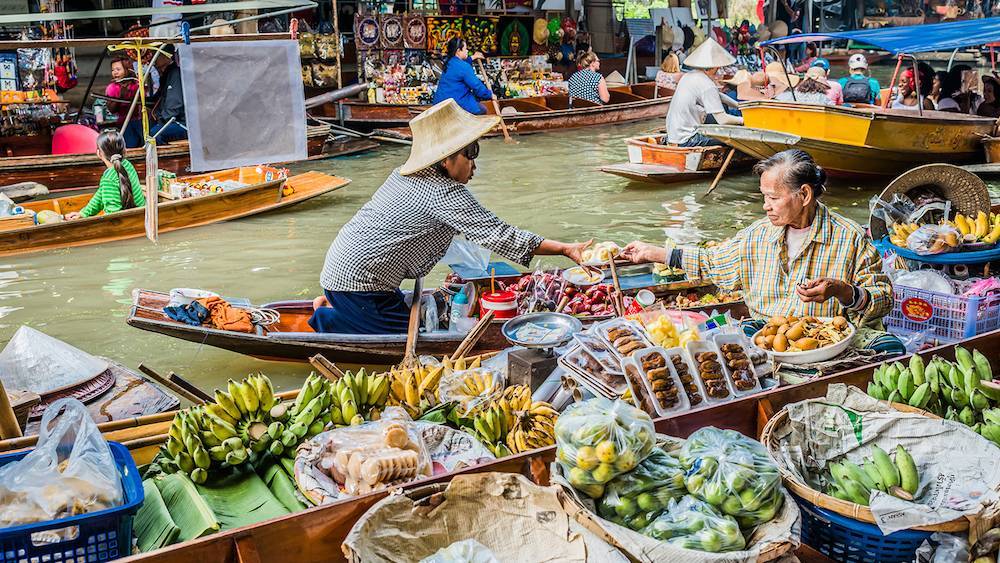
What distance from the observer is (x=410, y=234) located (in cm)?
429

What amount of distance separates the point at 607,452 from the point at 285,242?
7.22 m

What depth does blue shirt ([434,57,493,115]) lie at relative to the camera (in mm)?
12539

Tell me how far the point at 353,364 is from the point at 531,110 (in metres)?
11.2

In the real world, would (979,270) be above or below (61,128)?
below

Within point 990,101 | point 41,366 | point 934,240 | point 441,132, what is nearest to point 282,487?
point 41,366

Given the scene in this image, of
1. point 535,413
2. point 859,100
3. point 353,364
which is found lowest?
point 353,364

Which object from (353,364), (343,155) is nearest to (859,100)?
(343,155)

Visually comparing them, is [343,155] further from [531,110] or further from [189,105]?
Result: [189,105]

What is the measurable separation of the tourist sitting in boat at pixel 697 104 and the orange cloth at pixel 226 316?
6.52 meters

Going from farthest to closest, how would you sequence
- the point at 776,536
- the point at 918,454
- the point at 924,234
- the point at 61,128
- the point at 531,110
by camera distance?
the point at 531,110
the point at 61,128
the point at 924,234
the point at 918,454
the point at 776,536

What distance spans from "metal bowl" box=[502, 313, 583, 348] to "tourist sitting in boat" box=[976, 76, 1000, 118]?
9.57 meters

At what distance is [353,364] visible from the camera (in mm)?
5016

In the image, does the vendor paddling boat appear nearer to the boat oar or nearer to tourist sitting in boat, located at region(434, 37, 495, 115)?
the boat oar

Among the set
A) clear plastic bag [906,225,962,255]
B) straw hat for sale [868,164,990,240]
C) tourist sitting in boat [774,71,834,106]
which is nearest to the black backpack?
tourist sitting in boat [774,71,834,106]
